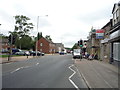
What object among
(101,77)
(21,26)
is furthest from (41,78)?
(21,26)

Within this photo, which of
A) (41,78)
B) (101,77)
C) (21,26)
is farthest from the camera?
(21,26)

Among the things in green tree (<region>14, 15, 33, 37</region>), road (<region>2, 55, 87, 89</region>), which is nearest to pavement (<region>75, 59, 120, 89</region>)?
road (<region>2, 55, 87, 89</region>)

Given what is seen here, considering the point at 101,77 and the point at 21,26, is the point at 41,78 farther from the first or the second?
the point at 21,26

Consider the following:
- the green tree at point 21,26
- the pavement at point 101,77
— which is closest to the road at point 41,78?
the pavement at point 101,77

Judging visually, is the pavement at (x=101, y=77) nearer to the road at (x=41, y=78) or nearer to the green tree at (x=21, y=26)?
the road at (x=41, y=78)

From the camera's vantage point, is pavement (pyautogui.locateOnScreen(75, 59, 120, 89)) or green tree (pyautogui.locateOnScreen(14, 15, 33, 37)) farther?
green tree (pyautogui.locateOnScreen(14, 15, 33, 37))

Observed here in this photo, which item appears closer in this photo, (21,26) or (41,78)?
(41,78)

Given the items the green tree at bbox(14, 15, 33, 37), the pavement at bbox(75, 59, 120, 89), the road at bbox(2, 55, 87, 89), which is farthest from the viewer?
the green tree at bbox(14, 15, 33, 37)

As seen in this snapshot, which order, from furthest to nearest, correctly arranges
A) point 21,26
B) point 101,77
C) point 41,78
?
point 21,26 < point 101,77 < point 41,78

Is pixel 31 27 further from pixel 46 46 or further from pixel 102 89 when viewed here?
pixel 102 89

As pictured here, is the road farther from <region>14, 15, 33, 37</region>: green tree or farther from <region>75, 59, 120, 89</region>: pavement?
<region>14, 15, 33, 37</region>: green tree

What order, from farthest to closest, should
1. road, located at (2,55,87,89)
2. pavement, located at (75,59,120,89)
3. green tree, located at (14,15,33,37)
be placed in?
green tree, located at (14,15,33,37) → road, located at (2,55,87,89) → pavement, located at (75,59,120,89)

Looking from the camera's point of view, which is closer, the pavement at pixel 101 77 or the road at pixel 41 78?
the pavement at pixel 101 77

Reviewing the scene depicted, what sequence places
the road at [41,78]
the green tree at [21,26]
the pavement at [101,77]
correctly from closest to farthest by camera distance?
the pavement at [101,77] → the road at [41,78] → the green tree at [21,26]
